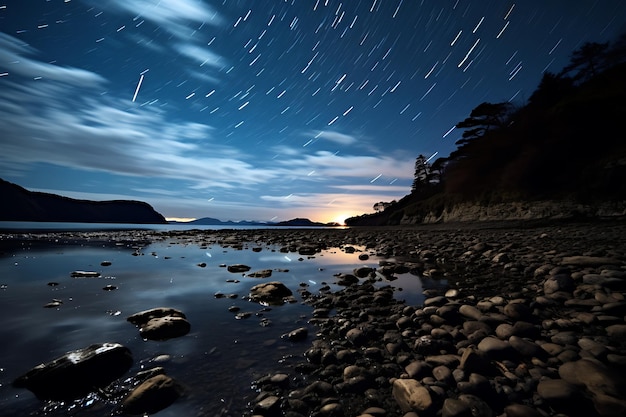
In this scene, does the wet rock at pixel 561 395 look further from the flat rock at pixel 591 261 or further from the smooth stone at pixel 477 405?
the flat rock at pixel 591 261

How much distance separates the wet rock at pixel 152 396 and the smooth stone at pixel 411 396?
2.30m

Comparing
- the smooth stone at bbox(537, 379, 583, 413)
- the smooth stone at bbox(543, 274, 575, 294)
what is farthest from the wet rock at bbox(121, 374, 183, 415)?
the smooth stone at bbox(543, 274, 575, 294)

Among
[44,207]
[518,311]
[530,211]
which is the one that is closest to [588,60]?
[530,211]

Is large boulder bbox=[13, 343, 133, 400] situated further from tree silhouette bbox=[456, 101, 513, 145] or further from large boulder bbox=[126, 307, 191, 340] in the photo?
tree silhouette bbox=[456, 101, 513, 145]

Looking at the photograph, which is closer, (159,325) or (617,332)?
(617,332)

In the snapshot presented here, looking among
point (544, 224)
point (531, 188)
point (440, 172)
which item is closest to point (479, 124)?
point (440, 172)

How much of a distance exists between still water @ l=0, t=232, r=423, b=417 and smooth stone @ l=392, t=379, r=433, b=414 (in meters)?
1.27

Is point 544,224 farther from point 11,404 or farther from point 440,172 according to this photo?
point 440,172

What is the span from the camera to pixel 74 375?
9.61 feet

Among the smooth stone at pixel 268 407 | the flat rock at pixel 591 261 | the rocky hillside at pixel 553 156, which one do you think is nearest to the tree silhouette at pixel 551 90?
the rocky hillside at pixel 553 156

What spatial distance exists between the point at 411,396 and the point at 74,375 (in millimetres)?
3687

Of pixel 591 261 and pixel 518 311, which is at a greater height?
pixel 591 261

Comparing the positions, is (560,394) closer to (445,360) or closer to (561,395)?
(561,395)

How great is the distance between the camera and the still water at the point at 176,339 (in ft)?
9.12
